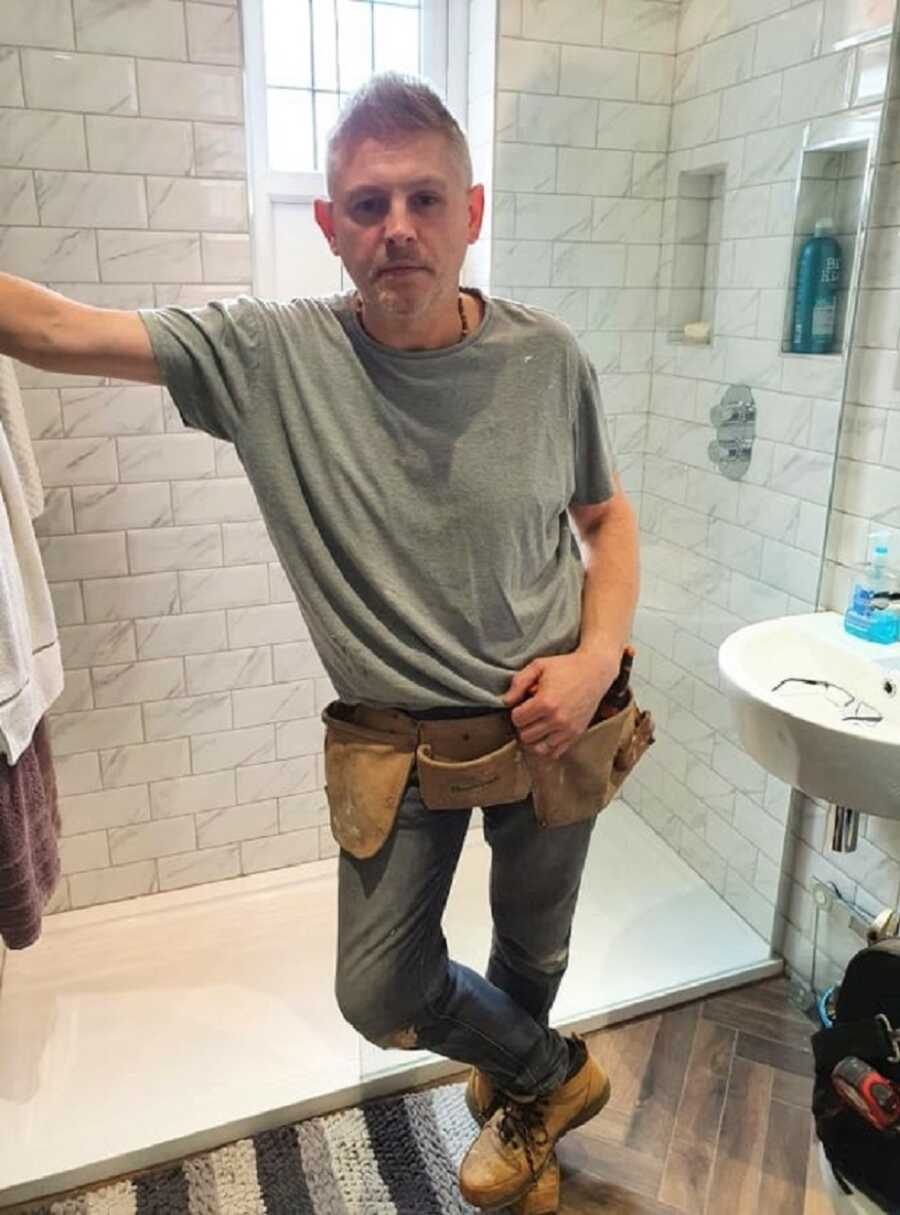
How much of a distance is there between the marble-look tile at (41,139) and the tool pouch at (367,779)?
127cm

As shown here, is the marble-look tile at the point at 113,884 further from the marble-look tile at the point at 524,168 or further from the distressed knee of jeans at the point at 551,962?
the marble-look tile at the point at 524,168

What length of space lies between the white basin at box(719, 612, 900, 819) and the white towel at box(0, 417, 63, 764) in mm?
1066

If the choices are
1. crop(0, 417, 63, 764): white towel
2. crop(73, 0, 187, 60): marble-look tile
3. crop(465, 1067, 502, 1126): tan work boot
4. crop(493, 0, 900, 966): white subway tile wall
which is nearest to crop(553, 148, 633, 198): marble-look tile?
crop(493, 0, 900, 966): white subway tile wall

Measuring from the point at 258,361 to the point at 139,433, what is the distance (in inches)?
38.4

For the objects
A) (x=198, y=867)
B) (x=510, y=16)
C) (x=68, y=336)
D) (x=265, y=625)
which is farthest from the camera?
(x=198, y=867)

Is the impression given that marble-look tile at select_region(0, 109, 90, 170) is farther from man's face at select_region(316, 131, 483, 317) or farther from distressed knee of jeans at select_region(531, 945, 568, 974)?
distressed knee of jeans at select_region(531, 945, 568, 974)

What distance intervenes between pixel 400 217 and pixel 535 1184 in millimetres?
1421

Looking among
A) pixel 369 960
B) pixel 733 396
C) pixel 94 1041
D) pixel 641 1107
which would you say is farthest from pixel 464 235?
pixel 94 1041

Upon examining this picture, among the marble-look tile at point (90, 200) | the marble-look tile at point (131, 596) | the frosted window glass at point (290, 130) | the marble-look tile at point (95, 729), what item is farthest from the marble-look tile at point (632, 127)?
the marble-look tile at point (95, 729)

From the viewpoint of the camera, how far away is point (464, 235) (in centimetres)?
114

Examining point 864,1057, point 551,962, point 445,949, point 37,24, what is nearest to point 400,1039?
point 445,949

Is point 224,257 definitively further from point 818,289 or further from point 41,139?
Result: point 818,289

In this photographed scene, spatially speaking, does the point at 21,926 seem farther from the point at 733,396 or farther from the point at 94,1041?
the point at 733,396

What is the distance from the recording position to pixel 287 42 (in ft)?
6.68
